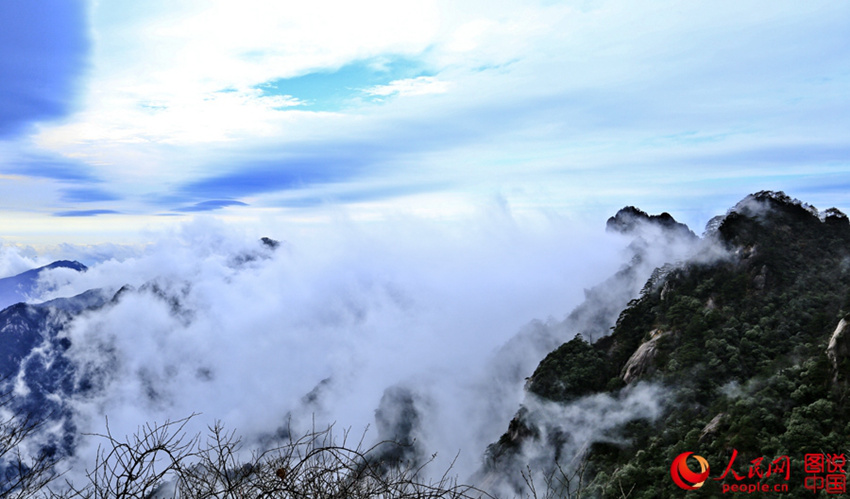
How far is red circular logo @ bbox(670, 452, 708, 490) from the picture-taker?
42.3 m

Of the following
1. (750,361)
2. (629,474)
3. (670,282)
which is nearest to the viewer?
(629,474)

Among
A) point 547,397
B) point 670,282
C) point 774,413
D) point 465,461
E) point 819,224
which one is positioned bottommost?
point 465,461

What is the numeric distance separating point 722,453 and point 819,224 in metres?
48.8

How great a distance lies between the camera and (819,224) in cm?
7512

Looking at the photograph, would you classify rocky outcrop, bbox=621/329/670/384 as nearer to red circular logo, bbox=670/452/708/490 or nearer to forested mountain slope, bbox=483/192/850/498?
forested mountain slope, bbox=483/192/850/498

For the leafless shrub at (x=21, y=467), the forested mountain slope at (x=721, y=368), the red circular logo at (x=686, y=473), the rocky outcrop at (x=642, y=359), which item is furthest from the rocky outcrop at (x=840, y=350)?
the leafless shrub at (x=21, y=467)

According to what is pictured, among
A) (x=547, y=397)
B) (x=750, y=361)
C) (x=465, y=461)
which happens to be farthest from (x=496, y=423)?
(x=750, y=361)

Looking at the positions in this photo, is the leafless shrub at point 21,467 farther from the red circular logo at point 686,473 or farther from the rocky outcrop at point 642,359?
the rocky outcrop at point 642,359

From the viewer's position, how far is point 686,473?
44594 millimetres

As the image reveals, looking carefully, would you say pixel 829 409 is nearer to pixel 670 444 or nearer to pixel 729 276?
pixel 670 444

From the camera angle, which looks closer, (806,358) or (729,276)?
(806,358)

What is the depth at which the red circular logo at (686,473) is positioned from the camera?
4231 cm

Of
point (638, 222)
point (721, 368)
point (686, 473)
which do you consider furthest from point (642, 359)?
point (638, 222)

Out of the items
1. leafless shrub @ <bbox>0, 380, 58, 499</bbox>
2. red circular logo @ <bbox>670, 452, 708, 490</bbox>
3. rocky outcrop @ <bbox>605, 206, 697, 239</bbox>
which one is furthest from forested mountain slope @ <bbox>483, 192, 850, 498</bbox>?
rocky outcrop @ <bbox>605, 206, 697, 239</bbox>
